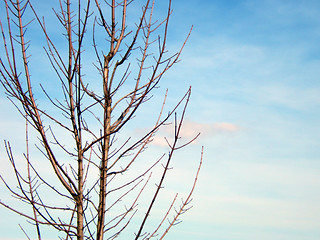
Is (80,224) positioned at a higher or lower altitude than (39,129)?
lower

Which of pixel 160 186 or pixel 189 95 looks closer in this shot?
pixel 160 186

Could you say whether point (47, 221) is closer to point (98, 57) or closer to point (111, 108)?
point (111, 108)

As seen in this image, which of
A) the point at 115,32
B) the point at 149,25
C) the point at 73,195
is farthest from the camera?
the point at 149,25

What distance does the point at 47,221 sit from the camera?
3.32 m

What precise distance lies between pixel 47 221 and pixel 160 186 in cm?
108

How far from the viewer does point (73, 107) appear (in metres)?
3.34

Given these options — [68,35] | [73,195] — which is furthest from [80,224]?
[68,35]

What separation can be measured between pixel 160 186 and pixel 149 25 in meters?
1.68

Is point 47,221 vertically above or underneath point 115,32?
underneath

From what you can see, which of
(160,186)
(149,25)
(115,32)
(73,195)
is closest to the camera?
→ (160,186)

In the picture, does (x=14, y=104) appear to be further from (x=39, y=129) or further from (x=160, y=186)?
(x=160, y=186)

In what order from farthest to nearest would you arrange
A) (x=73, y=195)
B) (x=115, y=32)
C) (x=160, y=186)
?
(x=115, y=32), (x=73, y=195), (x=160, y=186)

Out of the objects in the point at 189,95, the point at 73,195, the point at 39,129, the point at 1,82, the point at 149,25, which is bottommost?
the point at 73,195

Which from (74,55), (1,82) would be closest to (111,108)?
(74,55)
